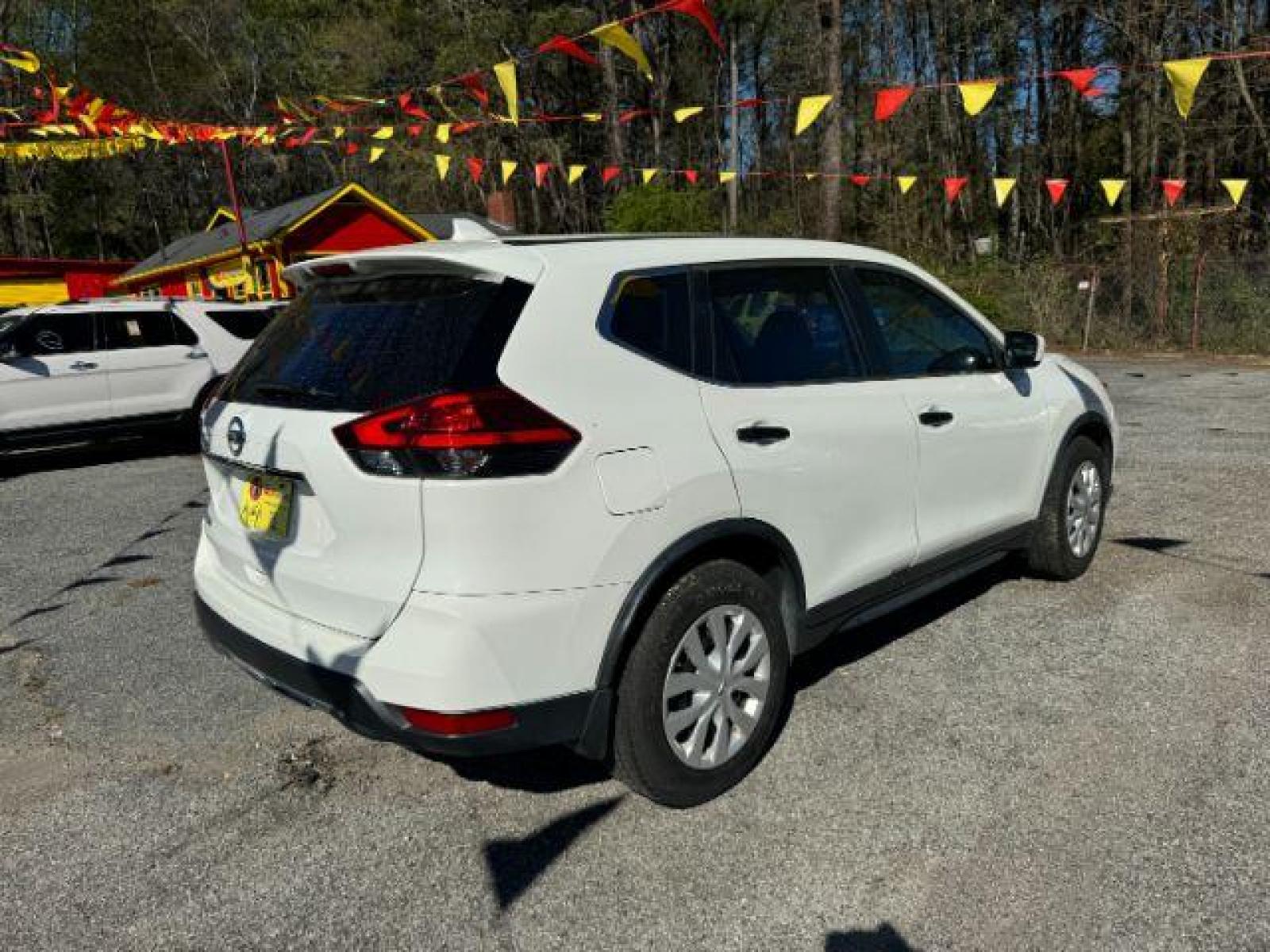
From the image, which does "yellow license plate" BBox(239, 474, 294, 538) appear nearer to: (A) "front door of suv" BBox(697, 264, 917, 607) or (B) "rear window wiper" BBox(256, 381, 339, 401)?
(B) "rear window wiper" BBox(256, 381, 339, 401)

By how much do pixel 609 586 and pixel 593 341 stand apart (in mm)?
671

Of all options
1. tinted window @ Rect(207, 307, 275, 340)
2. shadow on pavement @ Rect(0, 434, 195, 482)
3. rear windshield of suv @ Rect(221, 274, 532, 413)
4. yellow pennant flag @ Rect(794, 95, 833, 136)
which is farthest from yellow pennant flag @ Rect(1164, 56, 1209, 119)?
shadow on pavement @ Rect(0, 434, 195, 482)

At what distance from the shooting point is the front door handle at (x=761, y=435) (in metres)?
2.72

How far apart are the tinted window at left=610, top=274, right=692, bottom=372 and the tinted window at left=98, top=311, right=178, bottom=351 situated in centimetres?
879

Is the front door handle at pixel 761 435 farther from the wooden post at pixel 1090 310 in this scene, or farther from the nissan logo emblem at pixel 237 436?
the wooden post at pixel 1090 310

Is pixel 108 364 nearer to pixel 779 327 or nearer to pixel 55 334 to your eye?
pixel 55 334

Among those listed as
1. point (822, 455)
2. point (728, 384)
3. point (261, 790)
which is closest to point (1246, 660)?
point (822, 455)

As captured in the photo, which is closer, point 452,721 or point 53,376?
point 452,721

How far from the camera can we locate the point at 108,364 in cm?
943

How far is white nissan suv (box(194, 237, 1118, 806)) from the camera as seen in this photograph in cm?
224

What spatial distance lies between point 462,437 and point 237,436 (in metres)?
0.95

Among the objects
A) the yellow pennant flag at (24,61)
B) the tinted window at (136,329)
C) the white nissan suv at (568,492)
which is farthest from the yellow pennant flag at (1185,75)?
the yellow pennant flag at (24,61)

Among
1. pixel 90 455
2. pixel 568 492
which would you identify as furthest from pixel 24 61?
pixel 568 492

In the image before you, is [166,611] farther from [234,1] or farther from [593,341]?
[234,1]
